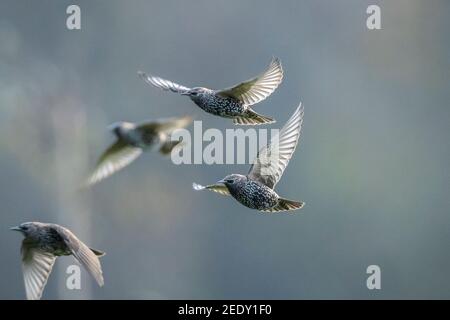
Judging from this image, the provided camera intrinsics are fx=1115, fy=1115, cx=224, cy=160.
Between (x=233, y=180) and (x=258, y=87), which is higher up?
(x=258, y=87)

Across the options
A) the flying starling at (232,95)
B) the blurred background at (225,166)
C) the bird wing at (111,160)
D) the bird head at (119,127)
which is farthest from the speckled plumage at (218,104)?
the blurred background at (225,166)

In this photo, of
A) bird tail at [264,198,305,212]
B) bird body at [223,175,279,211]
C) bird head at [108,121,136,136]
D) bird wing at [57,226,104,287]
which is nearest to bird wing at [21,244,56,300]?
bird wing at [57,226,104,287]

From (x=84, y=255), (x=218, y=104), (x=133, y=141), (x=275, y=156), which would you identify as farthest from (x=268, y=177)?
(x=84, y=255)

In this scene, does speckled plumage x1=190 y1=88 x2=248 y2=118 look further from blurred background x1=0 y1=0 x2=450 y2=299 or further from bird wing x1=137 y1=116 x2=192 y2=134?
blurred background x1=0 y1=0 x2=450 y2=299

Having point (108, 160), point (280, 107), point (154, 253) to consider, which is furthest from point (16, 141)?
point (108, 160)

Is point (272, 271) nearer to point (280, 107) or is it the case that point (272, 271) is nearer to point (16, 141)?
point (280, 107)

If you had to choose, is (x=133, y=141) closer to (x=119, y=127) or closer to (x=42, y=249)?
(x=119, y=127)

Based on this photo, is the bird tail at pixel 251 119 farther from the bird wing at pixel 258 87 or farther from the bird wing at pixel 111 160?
the bird wing at pixel 111 160
